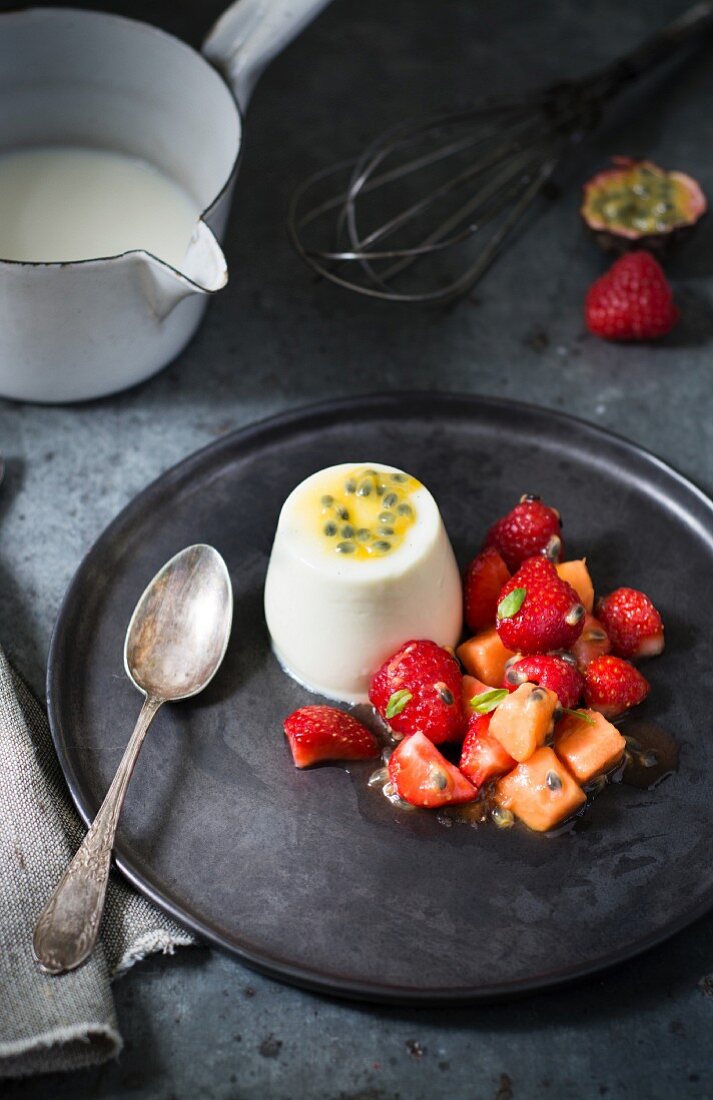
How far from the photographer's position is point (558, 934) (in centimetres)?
137

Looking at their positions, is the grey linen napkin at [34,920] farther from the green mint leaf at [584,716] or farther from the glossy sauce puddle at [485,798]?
the green mint leaf at [584,716]

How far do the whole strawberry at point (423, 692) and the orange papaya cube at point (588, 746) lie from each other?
126 mm

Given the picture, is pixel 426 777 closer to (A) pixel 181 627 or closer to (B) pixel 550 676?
(B) pixel 550 676

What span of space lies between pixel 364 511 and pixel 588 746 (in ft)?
1.32

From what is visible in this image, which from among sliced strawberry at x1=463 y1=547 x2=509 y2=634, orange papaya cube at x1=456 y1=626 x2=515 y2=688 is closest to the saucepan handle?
sliced strawberry at x1=463 y1=547 x2=509 y2=634

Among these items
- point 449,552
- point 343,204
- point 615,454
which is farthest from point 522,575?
point 343,204

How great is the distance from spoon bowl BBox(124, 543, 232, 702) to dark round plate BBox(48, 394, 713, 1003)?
0.03m

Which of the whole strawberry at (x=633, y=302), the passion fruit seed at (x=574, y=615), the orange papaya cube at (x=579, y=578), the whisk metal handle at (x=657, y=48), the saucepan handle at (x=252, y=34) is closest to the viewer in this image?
the passion fruit seed at (x=574, y=615)

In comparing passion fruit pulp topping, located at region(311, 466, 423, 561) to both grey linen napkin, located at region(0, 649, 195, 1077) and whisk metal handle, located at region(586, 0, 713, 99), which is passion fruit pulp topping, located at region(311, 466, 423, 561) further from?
whisk metal handle, located at region(586, 0, 713, 99)

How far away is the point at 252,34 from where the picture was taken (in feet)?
6.03

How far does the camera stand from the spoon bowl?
156 centimetres

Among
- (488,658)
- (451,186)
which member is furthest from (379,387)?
(488,658)

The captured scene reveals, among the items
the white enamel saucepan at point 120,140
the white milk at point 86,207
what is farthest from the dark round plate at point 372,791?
the white milk at point 86,207

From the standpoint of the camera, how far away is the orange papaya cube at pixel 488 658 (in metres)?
1.56
